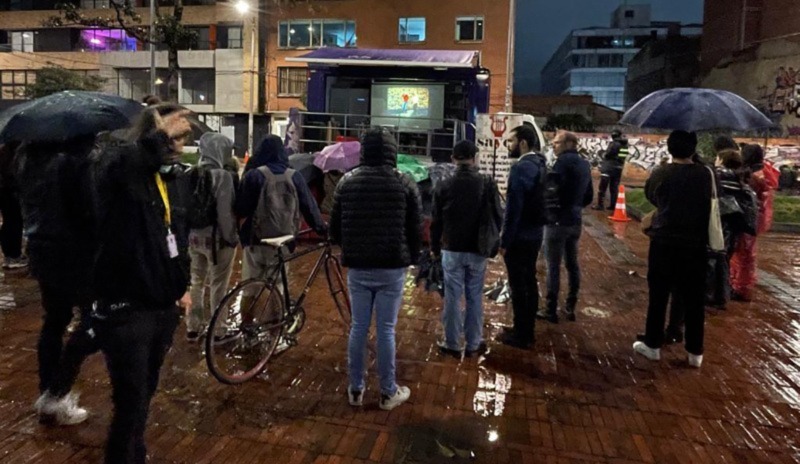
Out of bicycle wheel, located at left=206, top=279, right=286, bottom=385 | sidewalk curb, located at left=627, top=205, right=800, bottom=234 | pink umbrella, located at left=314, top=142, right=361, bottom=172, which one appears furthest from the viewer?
sidewalk curb, located at left=627, top=205, right=800, bottom=234

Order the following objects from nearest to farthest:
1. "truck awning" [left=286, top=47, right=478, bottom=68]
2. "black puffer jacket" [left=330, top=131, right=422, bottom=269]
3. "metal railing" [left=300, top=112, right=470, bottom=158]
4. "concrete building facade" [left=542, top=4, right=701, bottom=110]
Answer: "black puffer jacket" [left=330, top=131, right=422, bottom=269]
"metal railing" [left=300, top=112, right=470, bottom=158]
"truck awning" [left=286, top=47, right=478, bottom=68]
"concrete building facade" [left=542, top=4, right=701, bottom=110]

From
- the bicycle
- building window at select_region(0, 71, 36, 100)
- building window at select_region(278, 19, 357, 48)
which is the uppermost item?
building window at select_region(278, 19, 357, 48)

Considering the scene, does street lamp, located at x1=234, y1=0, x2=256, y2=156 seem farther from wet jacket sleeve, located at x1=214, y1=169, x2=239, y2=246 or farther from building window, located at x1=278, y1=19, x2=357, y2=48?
wet jacket sleeve, located at x1=214, y1=169, x2=239, y2=246

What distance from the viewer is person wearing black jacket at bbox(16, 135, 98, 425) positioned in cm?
322

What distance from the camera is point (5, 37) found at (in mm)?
43688

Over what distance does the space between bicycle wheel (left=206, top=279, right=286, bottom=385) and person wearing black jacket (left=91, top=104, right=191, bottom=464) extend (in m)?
1.47

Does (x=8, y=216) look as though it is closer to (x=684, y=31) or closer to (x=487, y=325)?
(x=487, y=325)

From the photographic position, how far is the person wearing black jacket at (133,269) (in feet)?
8.65

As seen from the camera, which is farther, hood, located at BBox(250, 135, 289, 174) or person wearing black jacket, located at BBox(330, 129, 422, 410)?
hood, located at BBox(250, 135, 289, 174)

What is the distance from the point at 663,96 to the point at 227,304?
159 inches

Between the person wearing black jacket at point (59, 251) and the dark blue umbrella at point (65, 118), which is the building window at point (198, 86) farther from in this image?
the dark blue umbrella at point (65, 118)

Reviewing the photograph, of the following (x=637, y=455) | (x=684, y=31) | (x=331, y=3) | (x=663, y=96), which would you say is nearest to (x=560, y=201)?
(x=663, y=96)

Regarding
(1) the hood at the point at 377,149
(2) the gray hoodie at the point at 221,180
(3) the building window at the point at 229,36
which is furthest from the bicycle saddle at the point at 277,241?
(3) the building window at the point at 229,36

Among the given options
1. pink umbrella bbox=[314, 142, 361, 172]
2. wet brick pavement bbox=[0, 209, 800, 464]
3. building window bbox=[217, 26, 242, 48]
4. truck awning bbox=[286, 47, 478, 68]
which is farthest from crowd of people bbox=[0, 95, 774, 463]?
building window bbox=[217, 26, 242, 48]
